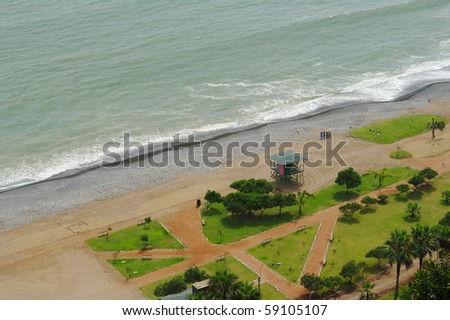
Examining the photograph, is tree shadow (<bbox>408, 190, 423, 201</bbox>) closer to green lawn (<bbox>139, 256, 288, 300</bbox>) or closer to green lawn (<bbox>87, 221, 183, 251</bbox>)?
green lawn (<bbox>139, 256, 288, 300</bbox>)

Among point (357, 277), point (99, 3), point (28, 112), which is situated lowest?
point (357, 277)

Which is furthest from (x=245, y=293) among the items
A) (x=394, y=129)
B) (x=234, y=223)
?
(x=394, y=129)

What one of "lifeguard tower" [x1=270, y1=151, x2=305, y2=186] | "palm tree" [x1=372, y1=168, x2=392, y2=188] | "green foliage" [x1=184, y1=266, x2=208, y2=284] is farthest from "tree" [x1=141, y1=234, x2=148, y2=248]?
"palm tree" [x1=372, y1=168, x2=392, y2=188]

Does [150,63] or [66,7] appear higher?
[66,7]

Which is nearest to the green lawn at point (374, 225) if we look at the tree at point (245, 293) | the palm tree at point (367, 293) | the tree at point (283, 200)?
the palm tree at point (367, 293)

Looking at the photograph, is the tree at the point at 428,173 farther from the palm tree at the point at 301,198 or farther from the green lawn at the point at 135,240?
the green lawn at the point at 135,240

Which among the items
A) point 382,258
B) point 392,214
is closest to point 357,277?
point 382,258

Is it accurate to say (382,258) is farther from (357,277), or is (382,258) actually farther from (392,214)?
(392,214)

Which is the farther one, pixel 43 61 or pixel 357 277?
pixel 43 61
